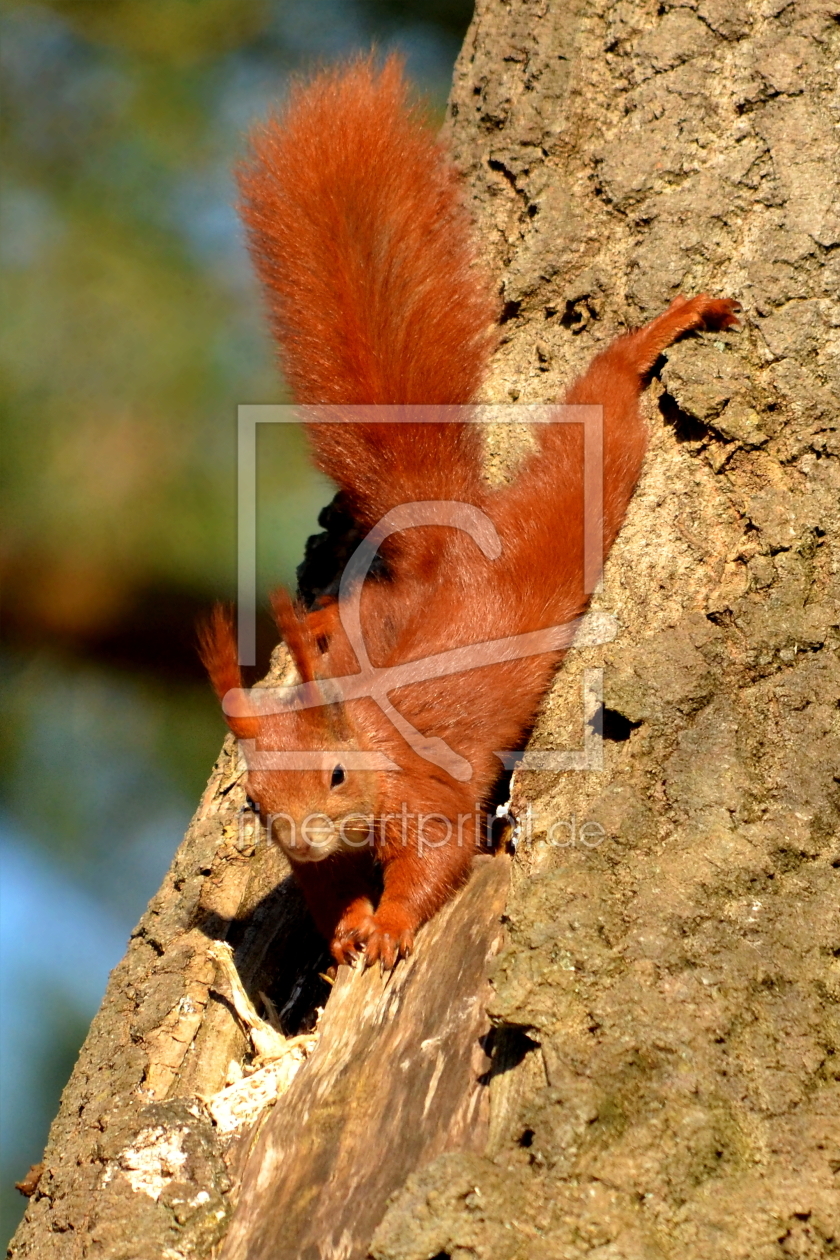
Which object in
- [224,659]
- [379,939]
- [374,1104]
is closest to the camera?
[374,1104]

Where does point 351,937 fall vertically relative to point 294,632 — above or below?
below

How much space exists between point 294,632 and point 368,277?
2.16ft

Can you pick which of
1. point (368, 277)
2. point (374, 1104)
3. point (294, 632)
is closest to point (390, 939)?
point (374, 1104)

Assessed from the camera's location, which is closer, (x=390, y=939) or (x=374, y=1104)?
(x=374, y=1104)

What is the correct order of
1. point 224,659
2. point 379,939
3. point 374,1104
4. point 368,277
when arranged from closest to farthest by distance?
point 374,1104, point 379,939, point 224,659, point 368,277

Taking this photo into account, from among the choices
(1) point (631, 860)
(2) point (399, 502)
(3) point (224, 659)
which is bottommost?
(1) point (631, 860)

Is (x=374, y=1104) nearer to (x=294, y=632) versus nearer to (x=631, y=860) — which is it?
(x=631, y=860)

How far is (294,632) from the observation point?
166 centimetres

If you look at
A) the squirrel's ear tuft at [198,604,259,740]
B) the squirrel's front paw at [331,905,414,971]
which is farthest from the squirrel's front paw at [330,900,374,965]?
the squirrel's ear tuft at [198,604,259,740]

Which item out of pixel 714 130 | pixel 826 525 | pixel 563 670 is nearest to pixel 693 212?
pixel 714 130

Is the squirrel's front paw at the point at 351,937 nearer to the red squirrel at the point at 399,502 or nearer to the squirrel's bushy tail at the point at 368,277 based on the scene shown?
the red squirrel at the point at 399,502

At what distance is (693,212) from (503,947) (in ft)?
3.56

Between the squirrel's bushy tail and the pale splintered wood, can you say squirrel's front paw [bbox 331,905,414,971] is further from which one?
the squirrel's bushy tail

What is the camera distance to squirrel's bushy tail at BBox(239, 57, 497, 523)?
1910 millimetres
